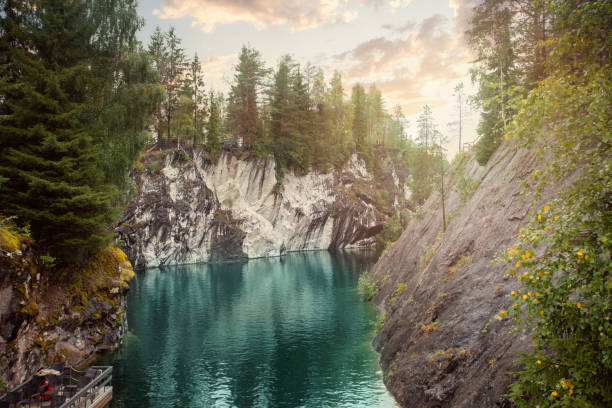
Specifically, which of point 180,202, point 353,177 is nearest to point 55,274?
point 180,202

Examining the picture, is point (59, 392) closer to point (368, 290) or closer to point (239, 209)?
point (368, 290)

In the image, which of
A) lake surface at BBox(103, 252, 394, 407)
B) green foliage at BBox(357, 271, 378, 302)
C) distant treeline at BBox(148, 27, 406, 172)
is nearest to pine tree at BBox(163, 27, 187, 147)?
distant treeline at BBox(148, 27, 406, 172)

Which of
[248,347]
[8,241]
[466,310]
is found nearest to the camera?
[466,310]

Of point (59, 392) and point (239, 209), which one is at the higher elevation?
point (239, 209)

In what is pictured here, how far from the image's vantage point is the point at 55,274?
21.9 meters

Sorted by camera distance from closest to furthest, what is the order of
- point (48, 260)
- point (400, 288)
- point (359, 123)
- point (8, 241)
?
point (8, 241)
point (48, 260)
point (400, 288)
point (359, 123)

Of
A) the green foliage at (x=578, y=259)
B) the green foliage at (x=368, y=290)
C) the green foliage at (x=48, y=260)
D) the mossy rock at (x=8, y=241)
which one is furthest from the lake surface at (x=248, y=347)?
the green foliage at (x=578, y=259)

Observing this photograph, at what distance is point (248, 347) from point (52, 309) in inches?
482

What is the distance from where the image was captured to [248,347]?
27.1 meters

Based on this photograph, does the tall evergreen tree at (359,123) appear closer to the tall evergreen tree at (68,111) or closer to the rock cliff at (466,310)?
the rock cliff at (466,310)

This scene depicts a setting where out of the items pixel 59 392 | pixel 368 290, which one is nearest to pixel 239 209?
pixel 368 290

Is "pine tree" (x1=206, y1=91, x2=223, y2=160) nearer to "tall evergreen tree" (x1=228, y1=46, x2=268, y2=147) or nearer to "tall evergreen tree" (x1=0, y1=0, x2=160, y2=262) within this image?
"tall evergreen tree" (x1=228, y1=46, x2=268, y2=147)

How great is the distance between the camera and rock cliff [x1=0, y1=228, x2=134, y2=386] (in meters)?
17.3

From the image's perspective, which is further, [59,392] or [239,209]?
[239,209]
